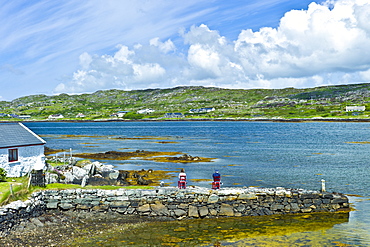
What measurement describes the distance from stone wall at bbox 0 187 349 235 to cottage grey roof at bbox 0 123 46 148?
8882 millimetres

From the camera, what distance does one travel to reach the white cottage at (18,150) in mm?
31398

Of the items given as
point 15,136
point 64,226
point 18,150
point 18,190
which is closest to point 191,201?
point 64,226

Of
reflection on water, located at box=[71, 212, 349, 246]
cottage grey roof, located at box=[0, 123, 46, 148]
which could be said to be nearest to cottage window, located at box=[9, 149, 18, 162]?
cottage grey roof, located at box=[0, 123, 46, 148]

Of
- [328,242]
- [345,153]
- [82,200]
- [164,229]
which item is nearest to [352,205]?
[328,242]

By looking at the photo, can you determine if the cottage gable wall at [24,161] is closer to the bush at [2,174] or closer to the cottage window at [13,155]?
the cottage window at [13,155]

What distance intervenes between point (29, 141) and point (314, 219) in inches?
1001

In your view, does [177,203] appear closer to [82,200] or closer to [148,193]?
[148,193]

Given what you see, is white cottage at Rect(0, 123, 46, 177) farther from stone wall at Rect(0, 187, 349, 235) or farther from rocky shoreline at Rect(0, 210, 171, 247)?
rocky shoreline at Rect(0, 210, 171, 247)

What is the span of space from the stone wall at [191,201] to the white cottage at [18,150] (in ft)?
26.2

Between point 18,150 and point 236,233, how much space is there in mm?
20779

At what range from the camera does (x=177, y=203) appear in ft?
87.1

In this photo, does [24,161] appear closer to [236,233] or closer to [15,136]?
[15,136]

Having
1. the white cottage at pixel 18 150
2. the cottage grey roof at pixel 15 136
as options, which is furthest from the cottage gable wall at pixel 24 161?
the cottage grey roof at pixel 15 136

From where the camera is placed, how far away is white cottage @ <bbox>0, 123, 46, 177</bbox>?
103ft
